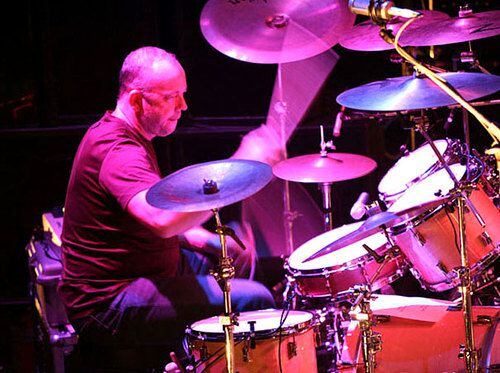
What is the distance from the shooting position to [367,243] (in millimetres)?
3789

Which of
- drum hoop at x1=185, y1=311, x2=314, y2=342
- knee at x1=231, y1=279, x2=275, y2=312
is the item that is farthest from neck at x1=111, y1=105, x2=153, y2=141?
drum hoop at x1=185, y1=311, x2=314, y2=342

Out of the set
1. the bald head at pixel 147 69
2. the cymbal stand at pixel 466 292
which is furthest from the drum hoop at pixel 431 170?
the bald head at pixel 147 69

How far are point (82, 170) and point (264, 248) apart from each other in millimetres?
2903

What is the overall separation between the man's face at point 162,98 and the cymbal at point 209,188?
Result: 2.10 feet

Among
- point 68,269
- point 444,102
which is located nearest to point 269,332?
point 68,269

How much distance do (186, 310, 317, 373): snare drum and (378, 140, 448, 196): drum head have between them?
108 cm

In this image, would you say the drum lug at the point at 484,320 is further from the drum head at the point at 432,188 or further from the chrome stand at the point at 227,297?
the chrome stand at the point at 227,297

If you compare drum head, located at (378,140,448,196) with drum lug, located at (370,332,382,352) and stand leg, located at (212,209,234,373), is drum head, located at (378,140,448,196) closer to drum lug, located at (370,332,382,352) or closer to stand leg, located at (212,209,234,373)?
drum lug, located at (370,332,382,352)

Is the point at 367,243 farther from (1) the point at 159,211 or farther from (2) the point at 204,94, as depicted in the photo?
(2) the point at 204,94

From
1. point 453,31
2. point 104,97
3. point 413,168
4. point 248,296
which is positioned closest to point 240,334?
point 248,296

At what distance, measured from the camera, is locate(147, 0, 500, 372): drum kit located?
3.04 metres

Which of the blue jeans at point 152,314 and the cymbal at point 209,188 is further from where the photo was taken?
the blue jeans at point 152,314

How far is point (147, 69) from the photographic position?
3299 mm

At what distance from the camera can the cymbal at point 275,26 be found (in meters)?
3.78
